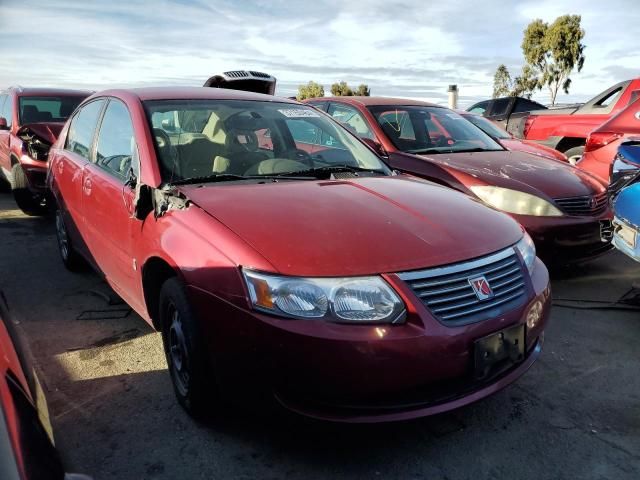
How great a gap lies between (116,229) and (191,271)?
3.56 ft

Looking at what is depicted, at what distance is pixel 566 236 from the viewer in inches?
169

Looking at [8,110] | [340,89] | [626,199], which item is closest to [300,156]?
[626,199]

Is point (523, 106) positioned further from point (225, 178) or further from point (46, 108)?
point (225, 178)

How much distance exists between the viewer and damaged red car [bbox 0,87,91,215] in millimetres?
6691

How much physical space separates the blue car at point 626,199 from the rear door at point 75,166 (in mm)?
3828

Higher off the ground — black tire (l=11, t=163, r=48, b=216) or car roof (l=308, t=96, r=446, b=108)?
car roof (l=308, t=96, r=446, b=108)

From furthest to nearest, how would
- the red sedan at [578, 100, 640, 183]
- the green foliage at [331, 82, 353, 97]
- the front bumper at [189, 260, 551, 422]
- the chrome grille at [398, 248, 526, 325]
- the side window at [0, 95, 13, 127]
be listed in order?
the green foliage at [331, 82, 353, 97] < the side window at [0, 95, 13, 127] < the red sedan at [578, 100, 640, 183] < the chrome grille at [398, 248, 526, 325] < the front bumper at [189, 260, 551, 422]

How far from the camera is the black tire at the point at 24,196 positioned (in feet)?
22.4

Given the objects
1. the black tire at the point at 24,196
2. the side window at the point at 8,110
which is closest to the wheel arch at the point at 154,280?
the black tire at the point at 24,196

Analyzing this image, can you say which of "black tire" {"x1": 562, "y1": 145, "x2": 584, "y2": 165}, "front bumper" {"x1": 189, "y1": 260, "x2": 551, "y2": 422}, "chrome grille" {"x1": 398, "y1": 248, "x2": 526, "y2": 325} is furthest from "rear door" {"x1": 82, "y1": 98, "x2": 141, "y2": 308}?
"black tire" {"x1": 562, "y1": 145, "x2": 584, "y2": 165}

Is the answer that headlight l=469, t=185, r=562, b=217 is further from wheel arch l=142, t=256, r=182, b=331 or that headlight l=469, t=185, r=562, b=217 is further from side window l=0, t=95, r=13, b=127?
side window l=0, t=95, r=13, b=127

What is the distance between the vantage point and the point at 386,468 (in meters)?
2.29

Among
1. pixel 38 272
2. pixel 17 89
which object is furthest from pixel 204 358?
pixel 17 89

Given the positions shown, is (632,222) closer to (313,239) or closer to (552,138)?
(313,239)
